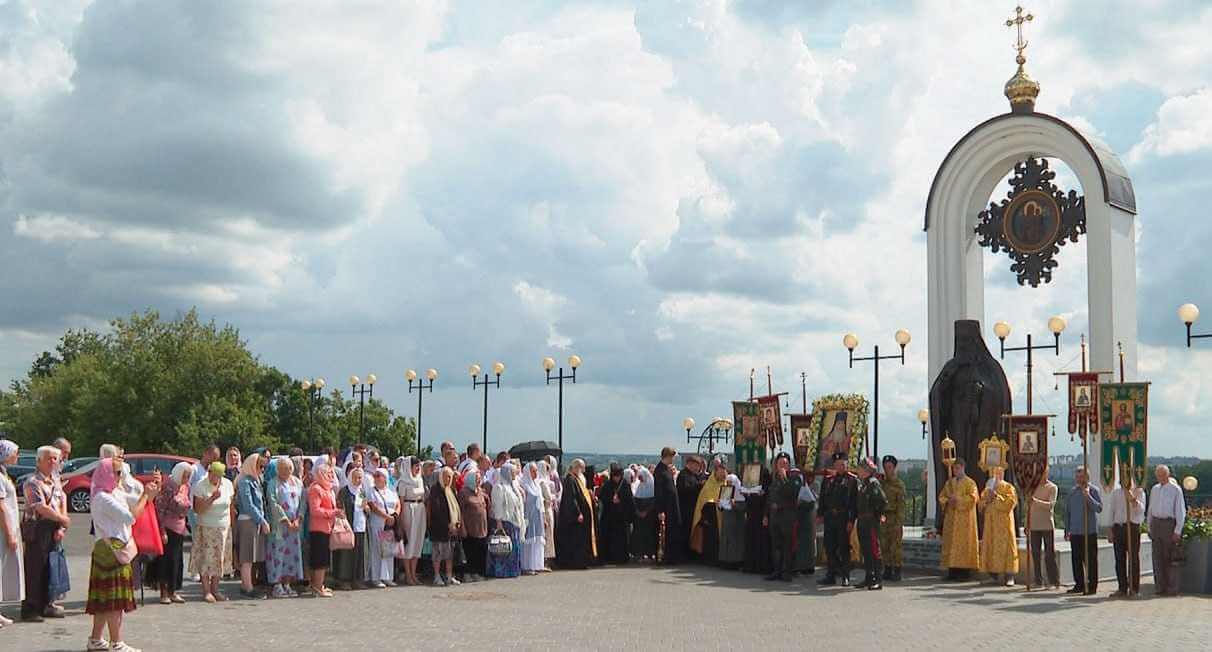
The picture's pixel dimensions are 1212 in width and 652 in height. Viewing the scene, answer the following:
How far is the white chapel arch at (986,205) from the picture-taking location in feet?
70.1

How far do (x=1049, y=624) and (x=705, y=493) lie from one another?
6534 millimetres

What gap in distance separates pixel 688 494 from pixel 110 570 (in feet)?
33.5

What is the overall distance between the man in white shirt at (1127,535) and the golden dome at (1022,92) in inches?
404

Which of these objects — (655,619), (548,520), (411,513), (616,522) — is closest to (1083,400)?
(616,522)

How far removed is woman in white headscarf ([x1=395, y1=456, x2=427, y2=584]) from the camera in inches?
591

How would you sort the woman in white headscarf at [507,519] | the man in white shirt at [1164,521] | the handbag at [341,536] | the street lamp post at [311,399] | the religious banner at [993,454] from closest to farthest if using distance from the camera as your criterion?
1. the handbag at [341,536]
2. the man in white shirt at [1164,521]
3. the woman in white headscarf at [507,519]
4. the religious banner at [993,454]
5. the street lamp post at [311,399]

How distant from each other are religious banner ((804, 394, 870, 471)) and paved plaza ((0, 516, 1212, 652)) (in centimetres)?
363

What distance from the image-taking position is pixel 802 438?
64.8ft

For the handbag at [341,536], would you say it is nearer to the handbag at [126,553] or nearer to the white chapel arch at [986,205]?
the handbag at [126,553]

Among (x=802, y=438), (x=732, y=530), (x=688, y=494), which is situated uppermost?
(x=802, y=438)

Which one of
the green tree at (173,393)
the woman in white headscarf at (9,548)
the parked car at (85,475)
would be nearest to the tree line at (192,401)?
the green tree at (173,393)

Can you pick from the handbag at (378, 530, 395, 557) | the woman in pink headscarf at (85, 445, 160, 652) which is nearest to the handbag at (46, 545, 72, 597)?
the woman in pink headscarf at (85, 445, 160, 652)

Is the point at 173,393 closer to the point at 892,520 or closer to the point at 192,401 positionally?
the point at 192,401

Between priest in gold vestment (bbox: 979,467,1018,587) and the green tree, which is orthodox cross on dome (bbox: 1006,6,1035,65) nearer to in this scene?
priest in gold vestment (bbox: 979,467,1018,587)
